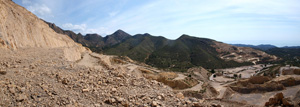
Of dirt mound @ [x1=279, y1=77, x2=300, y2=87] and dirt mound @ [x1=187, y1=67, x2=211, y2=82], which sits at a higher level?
dirt mound @ [x1=279, y1=77, x2=300, y2=87]

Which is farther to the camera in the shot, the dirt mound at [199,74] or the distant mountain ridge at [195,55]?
the distant mountain ridge at [195,55]

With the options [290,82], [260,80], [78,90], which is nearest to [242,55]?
[260,80]

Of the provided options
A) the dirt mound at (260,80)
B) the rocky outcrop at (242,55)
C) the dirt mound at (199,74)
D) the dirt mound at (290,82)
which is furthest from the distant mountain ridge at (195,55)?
the dirt mound at (290,82)

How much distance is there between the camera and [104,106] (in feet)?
20.3

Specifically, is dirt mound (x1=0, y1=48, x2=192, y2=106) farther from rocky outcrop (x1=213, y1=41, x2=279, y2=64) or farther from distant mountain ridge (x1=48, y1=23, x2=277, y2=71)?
rocky outcrop (x1=213, y1=41, x2=279, y2=64)

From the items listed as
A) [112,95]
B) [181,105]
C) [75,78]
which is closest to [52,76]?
[75,78]

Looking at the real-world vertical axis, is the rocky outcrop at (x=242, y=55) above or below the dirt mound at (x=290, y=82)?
above

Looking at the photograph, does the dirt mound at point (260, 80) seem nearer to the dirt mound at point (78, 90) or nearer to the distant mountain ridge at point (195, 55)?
the dirt mound at point (78, 90)

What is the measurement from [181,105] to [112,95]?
3.13 meters

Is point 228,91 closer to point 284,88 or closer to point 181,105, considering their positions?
point 284,88

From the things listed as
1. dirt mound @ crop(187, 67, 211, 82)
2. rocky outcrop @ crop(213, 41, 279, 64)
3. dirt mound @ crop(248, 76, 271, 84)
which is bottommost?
dirt mound @ crop(187, 67, 211, 82)

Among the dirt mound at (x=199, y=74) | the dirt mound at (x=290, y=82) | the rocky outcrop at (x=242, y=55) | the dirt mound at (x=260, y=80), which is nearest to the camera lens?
the dirt mound at (x=290, y=82)

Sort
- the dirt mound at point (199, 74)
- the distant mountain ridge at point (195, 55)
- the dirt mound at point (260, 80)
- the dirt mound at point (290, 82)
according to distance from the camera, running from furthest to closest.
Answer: the distant mountain ridge at point (195, 55) < the dirt mound at point (199, 74) < the dirt mound at point (260, 80) < the dirt mound at point (290, 82)

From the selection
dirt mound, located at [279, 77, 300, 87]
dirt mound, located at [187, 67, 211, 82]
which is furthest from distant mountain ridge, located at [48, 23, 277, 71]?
dirt mound, located at [279, 77, 300, 87]
